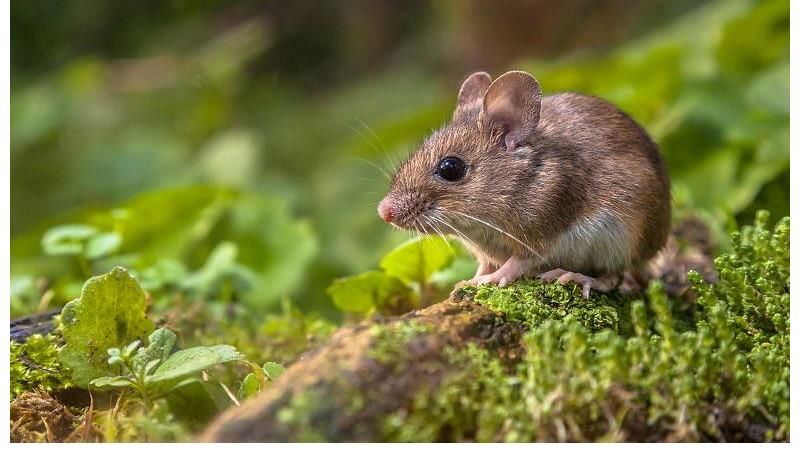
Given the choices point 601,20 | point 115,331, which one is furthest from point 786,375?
point 601,20

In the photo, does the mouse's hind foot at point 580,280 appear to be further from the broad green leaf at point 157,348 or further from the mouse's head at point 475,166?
the broad green leaf at point 157,348

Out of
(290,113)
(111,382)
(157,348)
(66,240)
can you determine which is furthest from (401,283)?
(290,113)

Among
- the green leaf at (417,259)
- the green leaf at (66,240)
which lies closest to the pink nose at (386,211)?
the green leaf at (417,259)

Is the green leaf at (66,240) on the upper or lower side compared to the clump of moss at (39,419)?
upper

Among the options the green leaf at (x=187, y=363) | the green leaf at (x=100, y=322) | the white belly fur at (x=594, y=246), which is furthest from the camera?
the white belly fur at (x=594, y=246)

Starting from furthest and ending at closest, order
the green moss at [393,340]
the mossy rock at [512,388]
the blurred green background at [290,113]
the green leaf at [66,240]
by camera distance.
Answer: the blurred green background at [290,113] → the green leaf at [66,240] → the green moss at [393,340] → the mossy rock at [512,388]

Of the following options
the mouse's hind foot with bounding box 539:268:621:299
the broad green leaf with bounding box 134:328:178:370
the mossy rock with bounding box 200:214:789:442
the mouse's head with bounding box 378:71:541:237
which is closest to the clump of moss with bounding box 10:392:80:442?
the broad green leaf with bounding box 134:328:178:370

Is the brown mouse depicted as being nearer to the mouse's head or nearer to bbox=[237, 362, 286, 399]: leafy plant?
the mouse's head
